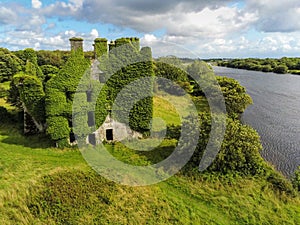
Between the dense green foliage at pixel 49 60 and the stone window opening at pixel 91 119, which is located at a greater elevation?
the dense green foliage at pixel 49 60

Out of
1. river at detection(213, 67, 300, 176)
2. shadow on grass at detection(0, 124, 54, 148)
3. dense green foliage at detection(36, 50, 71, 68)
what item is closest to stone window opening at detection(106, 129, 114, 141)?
shadow on grass at detection(0, 124, 54, 148)

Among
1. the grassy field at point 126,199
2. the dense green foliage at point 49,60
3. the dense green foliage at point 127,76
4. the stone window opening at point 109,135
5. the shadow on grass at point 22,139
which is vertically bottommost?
the grassy field at point 126,199

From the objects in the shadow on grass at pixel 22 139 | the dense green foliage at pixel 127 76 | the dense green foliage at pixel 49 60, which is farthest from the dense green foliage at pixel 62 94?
the dense green foliage at pixel 49 60

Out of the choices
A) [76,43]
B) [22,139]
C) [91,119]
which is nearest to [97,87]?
[91,119]

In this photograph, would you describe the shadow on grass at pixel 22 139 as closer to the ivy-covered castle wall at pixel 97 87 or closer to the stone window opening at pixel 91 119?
the ivy-covered castle wall at pixel 97 87

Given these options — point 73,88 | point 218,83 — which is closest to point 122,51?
point 73,88

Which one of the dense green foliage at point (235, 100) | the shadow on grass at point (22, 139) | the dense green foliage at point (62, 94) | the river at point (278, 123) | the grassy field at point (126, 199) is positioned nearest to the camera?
the grassy field at point (126, 199)

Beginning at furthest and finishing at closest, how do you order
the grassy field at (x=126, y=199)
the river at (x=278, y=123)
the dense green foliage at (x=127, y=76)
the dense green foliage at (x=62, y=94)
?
1. the river at (x=278, y=123)
2. the dense green foliage at (x=127, y=76)
3. the dense green foliage at (x=62, y=94)
4. the grassy field at (x=126, y=199)

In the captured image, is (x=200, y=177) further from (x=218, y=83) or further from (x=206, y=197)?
(x=218, y=83)
